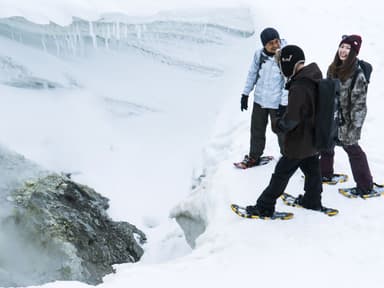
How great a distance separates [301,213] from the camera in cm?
425

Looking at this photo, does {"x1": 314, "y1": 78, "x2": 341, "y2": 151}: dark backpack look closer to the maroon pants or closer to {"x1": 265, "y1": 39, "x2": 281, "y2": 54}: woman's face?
the maroon pants

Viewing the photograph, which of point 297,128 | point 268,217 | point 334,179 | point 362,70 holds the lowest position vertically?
point 268,217

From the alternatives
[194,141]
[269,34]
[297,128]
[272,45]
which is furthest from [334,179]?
[194,141]

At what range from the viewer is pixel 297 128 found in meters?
3.74

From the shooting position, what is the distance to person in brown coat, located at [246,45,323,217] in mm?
3582

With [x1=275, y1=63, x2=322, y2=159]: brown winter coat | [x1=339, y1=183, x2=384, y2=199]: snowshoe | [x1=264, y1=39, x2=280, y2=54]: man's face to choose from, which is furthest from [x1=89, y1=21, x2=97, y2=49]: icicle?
[x1=339, y1=183, x2=384, y2=199]: snowshoe

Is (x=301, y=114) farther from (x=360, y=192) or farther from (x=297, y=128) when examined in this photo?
(x=360, y=192)

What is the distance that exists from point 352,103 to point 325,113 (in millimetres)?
703

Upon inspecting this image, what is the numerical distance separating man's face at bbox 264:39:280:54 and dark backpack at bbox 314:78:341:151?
3.30 ft

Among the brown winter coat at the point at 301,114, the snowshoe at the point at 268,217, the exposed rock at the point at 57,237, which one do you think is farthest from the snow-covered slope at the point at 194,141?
the brown winter coat at the point at 301,114

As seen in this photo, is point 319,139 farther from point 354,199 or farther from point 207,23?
point 207,23

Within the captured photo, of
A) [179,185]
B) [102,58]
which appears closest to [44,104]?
[102,58]

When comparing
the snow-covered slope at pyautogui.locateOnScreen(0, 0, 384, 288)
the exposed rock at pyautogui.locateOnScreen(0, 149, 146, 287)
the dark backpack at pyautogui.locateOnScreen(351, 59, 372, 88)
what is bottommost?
the exposed rock at pyautogui.locateOnScreen(0, 149, 146, 287)

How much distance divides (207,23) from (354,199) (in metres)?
6.27
